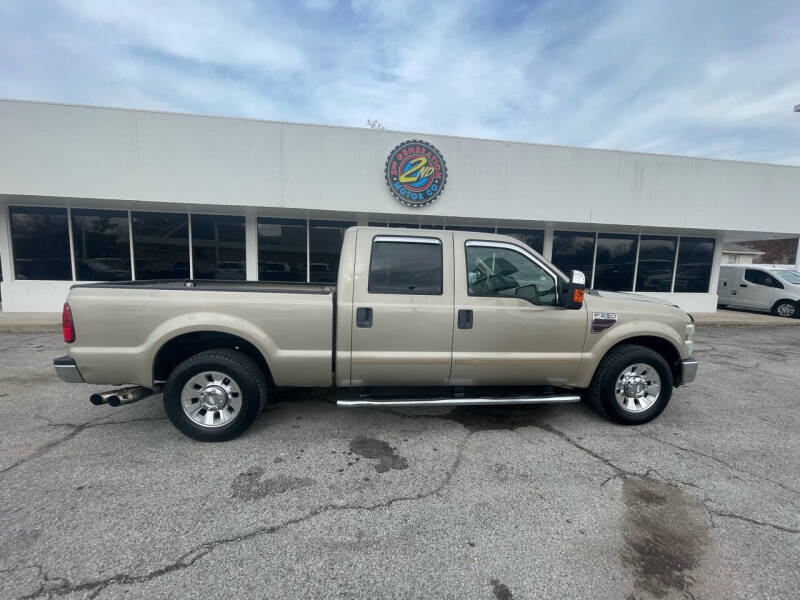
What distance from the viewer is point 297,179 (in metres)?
9.06

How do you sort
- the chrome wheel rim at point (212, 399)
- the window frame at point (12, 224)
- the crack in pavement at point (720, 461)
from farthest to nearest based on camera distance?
the window frame at point (12, 224)
the chrome wheel rim at point (212, 399)
the crack in pavement at point (720, 461)

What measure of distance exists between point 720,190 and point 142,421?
14677mm

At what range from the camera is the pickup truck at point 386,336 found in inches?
128

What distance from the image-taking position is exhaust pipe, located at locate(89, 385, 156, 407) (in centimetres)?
323

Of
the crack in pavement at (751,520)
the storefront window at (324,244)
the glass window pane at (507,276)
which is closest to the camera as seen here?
the crack in pavement at (751,520)

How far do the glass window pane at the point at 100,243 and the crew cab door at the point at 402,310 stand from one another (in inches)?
387

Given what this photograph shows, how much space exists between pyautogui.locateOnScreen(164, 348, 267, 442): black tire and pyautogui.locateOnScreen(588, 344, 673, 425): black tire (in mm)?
3401

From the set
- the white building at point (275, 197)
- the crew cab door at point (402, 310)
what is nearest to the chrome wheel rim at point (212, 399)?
the crew cab door at point (402, 310)

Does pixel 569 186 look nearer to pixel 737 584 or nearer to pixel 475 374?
pixel 475 374

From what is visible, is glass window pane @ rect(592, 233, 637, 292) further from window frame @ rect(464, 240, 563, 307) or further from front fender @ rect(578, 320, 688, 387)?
window frame @ rect(464, 240, 563, 307)

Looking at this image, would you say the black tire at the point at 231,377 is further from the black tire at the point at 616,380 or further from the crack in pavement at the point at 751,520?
the crack in pavement at the point at 751,520

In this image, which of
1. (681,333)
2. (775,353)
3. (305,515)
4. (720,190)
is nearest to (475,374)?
(305,515)

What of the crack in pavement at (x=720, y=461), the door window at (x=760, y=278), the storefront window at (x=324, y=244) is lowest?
the crack in pavement at (x=720, y=461)

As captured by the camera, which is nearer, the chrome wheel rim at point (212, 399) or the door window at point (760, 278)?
the chrome wheel rim at point (212, 399)
